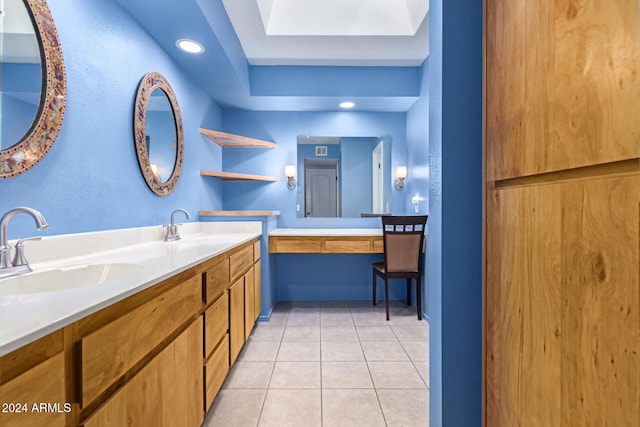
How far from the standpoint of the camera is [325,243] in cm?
289

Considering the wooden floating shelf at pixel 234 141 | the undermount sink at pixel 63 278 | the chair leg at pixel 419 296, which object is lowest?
the chair leg at pixel 419 296

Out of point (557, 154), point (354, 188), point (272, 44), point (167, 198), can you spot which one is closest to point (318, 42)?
point (272, 44)

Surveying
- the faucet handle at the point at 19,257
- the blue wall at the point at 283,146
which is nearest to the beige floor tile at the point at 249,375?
the faucet handle at the point at 19,257

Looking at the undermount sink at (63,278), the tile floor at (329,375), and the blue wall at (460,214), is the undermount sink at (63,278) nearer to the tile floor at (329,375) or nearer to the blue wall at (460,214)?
the tile floor at (329,375)

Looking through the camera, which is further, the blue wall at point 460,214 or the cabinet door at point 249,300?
the cabinet door at point 249,300

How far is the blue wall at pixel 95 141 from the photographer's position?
1171 millimetres

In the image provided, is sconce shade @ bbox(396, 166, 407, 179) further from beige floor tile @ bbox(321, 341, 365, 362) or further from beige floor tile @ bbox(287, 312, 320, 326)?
beige floor tile @ bbox(321, 341, 365, 362)

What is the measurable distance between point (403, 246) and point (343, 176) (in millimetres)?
1191

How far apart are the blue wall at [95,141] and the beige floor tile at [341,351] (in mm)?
1569

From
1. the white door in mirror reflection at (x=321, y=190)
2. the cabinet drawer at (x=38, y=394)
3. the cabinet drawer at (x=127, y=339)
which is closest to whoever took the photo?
the cabinet drawer at (x=38, y=394)

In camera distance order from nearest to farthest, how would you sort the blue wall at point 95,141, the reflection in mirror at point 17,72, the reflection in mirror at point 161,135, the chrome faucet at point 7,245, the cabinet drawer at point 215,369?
the chrome faucet at point 7,245, the reflection in mirror at point 17,72, the blue wall at point 95,141, the cabinet drawer at point 215,369, the reflection in mirror at point 161,135

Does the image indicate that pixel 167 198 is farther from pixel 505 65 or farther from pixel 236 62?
pixel 505 65

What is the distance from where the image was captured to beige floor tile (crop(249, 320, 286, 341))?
2.37 metres

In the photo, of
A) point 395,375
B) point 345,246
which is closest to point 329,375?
point 395,375
